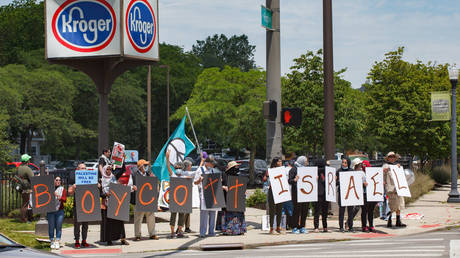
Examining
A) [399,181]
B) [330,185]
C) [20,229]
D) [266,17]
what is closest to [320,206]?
[330,185]

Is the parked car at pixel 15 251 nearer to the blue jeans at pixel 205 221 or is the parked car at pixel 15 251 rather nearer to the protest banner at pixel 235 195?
the blue jeans at pixel 205 221

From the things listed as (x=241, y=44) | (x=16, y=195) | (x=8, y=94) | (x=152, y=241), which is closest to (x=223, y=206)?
(x=152, y=241)

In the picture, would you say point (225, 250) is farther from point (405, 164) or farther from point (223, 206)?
point (405, 164)

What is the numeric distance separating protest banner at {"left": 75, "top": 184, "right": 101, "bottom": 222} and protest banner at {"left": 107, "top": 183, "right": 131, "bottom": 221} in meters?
0.26

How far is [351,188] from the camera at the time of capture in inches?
630

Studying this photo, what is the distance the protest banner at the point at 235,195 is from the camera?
15344 mm

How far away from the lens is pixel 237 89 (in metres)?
40.4

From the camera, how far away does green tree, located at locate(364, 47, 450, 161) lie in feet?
113

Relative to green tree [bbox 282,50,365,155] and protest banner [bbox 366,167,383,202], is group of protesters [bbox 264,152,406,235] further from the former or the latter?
green tree [bbox 282,50,365,155]

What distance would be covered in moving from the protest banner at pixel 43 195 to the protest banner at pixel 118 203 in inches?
45.2

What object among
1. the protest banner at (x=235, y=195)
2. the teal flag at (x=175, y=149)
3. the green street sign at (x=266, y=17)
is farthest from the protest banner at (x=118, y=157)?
the teal flag at (x=175, y=149)

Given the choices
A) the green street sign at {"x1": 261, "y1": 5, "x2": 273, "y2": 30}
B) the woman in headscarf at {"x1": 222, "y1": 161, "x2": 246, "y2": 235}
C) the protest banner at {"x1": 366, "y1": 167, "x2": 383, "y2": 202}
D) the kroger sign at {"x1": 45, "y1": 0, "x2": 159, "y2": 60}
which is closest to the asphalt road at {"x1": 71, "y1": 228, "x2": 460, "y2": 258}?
the protest banner at {"x1": 366, "y1": 167, "x2": 383, "y2": 202}

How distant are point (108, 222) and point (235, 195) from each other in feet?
9.92

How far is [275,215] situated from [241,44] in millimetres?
131786
